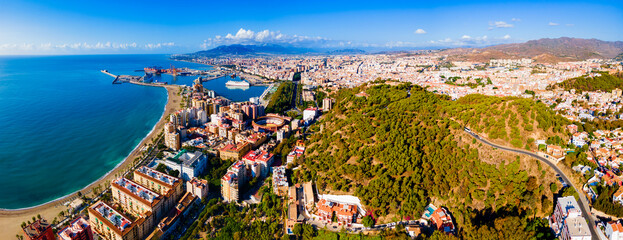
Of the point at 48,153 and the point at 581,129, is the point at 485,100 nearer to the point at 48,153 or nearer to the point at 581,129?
the point at 581,129

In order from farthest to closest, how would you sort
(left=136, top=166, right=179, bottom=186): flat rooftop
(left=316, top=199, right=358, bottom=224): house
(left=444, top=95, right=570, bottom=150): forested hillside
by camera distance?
(left=136, top=166, right=179, bottom=186): flat rooftop
(left=444, top=95, right=570, bottom=150): forested hillside
(left=316, top=199, right=358, bottom=224): house

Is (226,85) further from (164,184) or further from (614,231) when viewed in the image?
(614,231)

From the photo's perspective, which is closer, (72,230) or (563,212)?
(563,212)

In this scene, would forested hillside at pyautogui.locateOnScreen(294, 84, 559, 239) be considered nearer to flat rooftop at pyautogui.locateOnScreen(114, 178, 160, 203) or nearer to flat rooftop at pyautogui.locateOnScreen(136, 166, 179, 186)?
flat rooftop at pyautogui.locateOnScreen(136, 166, 179, 186)

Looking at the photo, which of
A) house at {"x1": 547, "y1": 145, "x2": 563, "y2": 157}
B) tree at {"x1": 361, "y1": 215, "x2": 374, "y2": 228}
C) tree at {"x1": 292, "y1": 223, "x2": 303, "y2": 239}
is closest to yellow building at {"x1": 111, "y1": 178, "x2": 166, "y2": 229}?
tree at {"x1": 292, "y1": 223, "x2": 303, "y2": 239}

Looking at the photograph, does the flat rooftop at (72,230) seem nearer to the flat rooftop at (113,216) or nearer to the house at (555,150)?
the flat rooftop at (113,216)

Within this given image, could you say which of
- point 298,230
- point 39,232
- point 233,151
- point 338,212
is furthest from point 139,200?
point 338,212
